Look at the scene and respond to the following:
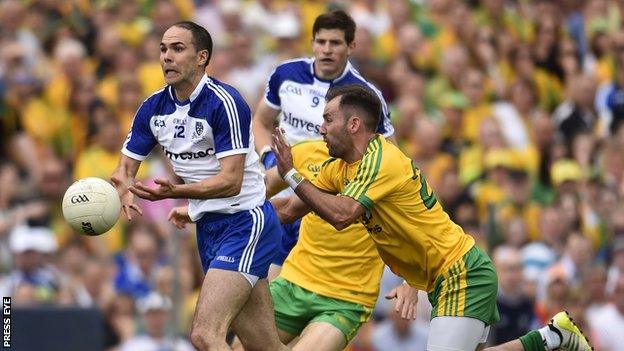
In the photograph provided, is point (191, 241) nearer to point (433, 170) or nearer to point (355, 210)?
point (433, 170)

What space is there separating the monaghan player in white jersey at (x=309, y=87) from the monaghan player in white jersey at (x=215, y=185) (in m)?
1.36

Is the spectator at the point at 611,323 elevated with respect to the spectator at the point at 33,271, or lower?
elevated

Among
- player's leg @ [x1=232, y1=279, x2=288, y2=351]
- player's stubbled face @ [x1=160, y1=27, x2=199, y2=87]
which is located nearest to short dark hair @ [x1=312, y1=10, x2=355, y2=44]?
player's stubbled face @ [x1=160, y1=27, x2=199, y2=87]

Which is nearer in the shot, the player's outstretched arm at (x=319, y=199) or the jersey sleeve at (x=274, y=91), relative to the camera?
the player's outstretched arm at (x=319, y=199)

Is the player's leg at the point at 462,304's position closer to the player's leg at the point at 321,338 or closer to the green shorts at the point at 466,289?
the green shorts at the point at 466,289

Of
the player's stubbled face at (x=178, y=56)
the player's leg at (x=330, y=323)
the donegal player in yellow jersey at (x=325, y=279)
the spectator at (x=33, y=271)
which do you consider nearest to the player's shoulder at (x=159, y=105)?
the player's stubbled face at (x=178, y=56)

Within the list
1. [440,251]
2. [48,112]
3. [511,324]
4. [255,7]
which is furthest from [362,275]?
[255,7]

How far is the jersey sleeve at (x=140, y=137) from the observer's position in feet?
37.2

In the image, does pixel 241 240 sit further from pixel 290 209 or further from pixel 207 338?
pixel 290 209

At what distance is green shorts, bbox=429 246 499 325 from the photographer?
11.2 metres

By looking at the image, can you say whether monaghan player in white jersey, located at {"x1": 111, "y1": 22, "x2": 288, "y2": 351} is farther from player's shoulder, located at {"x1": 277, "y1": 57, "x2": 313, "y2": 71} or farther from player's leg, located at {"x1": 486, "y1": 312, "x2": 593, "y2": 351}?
player's leg, located at {"x1": 486, "y1": 312, "x2": 593, "y2": 351}

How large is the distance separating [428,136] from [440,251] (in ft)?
20.9

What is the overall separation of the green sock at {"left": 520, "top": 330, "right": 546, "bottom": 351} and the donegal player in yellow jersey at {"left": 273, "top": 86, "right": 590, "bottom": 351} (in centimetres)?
99

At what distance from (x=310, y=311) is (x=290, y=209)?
874 millimetres
